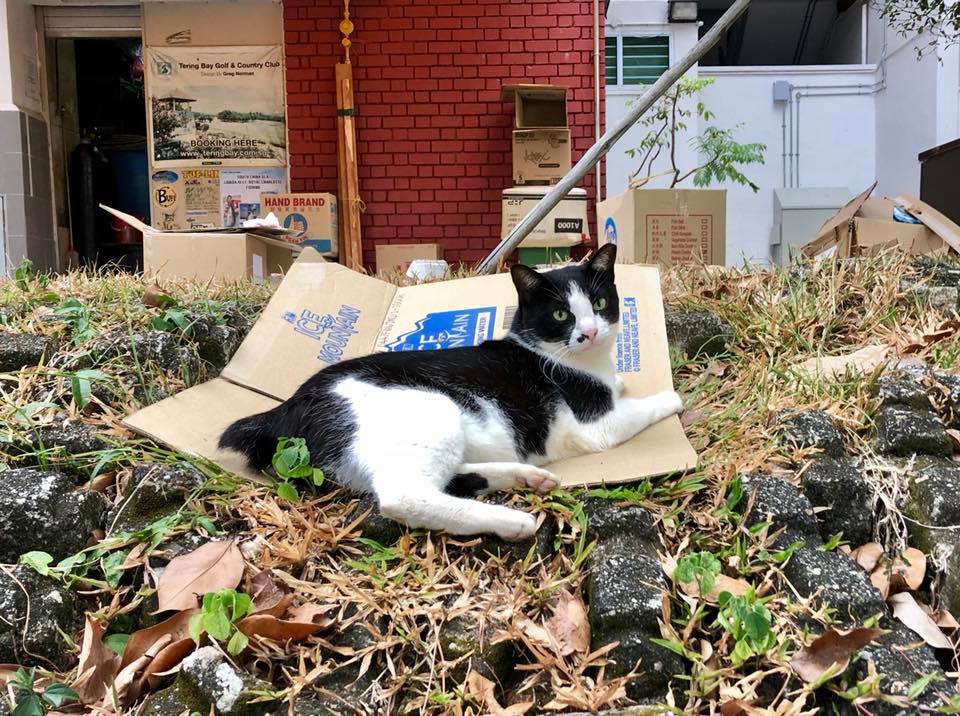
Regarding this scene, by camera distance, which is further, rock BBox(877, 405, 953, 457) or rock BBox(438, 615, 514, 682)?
rock BBox(877, 405, 953, 457)

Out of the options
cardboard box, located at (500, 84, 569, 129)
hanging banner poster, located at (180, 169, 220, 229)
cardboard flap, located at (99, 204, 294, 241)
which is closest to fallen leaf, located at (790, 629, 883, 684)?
cardboard flap, located at (99, 204, 294, 241)

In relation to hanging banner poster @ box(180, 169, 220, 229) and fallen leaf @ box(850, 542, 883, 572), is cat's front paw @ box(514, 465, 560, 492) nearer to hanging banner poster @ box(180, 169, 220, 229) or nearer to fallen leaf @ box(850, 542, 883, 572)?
fallen leaf @ box(850, 542, 883, 572)

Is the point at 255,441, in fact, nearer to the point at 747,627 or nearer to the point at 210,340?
the point at 210,340

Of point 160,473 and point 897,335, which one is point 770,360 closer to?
point 897,335

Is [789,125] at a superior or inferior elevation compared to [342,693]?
superior

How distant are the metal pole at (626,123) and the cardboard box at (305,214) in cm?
245

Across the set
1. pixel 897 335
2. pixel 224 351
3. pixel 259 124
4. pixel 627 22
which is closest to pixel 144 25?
pixel 259 124

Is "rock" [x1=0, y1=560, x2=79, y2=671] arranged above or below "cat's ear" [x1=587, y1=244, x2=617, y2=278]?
below

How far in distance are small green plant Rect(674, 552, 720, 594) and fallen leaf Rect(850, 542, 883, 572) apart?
33 centimetres

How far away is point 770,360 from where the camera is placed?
2113 mm

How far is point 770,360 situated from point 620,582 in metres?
1.13

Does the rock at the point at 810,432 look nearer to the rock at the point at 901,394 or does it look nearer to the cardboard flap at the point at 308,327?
the rock at the point at 901,394

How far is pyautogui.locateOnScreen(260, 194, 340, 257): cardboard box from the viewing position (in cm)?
500

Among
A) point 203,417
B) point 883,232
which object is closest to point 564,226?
point 883,232
